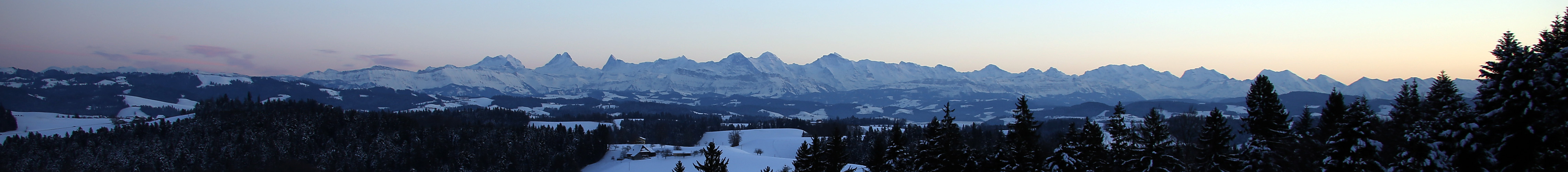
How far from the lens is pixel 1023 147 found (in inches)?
1312

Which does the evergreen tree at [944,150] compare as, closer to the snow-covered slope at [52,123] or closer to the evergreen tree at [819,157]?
the evergreen tree at [819,157]

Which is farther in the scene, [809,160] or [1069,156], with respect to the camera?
[809,160]

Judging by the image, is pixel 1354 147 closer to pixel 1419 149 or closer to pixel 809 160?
pixel 1419 149

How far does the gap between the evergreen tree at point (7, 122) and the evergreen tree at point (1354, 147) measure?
584ft

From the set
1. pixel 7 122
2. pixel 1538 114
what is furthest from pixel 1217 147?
pixel 7 122

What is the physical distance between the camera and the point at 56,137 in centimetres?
10788

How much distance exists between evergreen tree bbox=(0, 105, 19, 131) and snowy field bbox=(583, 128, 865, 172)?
94.9m

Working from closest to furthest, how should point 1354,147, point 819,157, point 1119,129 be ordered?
point 1354,147 < point 1119,129 < point 819,157

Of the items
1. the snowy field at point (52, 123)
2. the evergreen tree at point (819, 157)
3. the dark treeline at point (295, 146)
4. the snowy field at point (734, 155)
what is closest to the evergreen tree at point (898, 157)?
the evergreen tree at point (819, 157)

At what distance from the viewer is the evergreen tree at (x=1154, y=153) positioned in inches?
1241

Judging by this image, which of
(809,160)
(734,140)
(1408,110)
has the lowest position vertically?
(734,140)

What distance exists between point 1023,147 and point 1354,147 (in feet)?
33.6

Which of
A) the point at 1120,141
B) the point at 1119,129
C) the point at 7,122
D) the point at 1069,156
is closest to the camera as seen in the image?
the point at 1069,156

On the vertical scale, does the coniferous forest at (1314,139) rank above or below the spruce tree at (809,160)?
above
